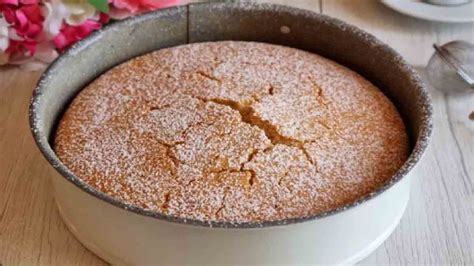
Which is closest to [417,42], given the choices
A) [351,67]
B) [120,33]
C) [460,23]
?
[460,23]

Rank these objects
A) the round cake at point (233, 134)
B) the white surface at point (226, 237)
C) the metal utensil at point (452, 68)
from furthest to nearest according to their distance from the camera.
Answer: the metal utensil at point (452, 68)
the round cake at point (233, 134)
the white surface at point (226, 237)

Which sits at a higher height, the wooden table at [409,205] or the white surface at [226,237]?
the white surface at [226,237]

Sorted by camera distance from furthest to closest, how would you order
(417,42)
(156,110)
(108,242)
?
(417,42)
(156,110)
(108,242)

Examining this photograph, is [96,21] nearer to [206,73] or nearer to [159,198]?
[206,73]

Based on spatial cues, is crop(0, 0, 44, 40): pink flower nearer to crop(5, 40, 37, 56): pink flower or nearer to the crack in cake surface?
crop(5, 40, 37, 56): pink flower

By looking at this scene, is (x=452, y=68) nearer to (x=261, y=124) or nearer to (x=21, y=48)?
(x=261, y=124)

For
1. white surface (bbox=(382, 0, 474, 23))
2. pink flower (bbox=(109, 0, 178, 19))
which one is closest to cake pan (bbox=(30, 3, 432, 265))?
pink flower (bbox=(109, 0, 178, 19))

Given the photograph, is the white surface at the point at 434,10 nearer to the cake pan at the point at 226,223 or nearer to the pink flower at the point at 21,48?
the cake pan at the point at 226,223

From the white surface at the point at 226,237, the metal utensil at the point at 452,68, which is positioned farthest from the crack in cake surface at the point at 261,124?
the metal utensil at the point at 452,68
